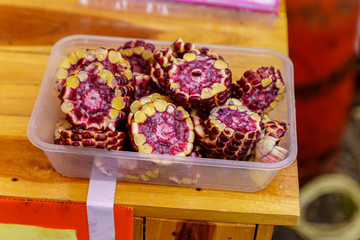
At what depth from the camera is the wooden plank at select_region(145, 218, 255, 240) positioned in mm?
960

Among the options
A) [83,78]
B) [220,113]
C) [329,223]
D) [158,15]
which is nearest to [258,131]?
[220,113]

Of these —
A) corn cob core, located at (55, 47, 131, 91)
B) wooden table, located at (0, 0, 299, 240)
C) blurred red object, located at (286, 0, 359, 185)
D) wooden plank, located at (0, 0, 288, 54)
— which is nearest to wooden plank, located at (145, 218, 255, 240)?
wooden table, located at (0, 0, 299, 240)

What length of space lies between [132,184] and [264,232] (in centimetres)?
28

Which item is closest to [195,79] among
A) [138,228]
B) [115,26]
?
[138,228]

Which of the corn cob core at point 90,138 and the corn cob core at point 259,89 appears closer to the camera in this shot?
the corn cob core at point 90,138

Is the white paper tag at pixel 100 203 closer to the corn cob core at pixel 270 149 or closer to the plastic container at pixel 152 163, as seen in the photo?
the plastic container at pixel 152 163

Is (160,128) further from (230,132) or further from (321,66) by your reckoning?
(321,66)

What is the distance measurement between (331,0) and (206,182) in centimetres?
86

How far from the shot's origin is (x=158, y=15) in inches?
53.9

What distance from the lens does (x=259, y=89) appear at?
0.98 meters

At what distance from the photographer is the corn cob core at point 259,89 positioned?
3.19 ft

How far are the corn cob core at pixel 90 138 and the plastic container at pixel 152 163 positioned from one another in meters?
0.01

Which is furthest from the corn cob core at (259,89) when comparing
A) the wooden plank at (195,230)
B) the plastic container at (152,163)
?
the wooden plank at (195,230)

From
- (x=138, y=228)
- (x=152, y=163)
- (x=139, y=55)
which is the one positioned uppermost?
(x=139, y=55)
